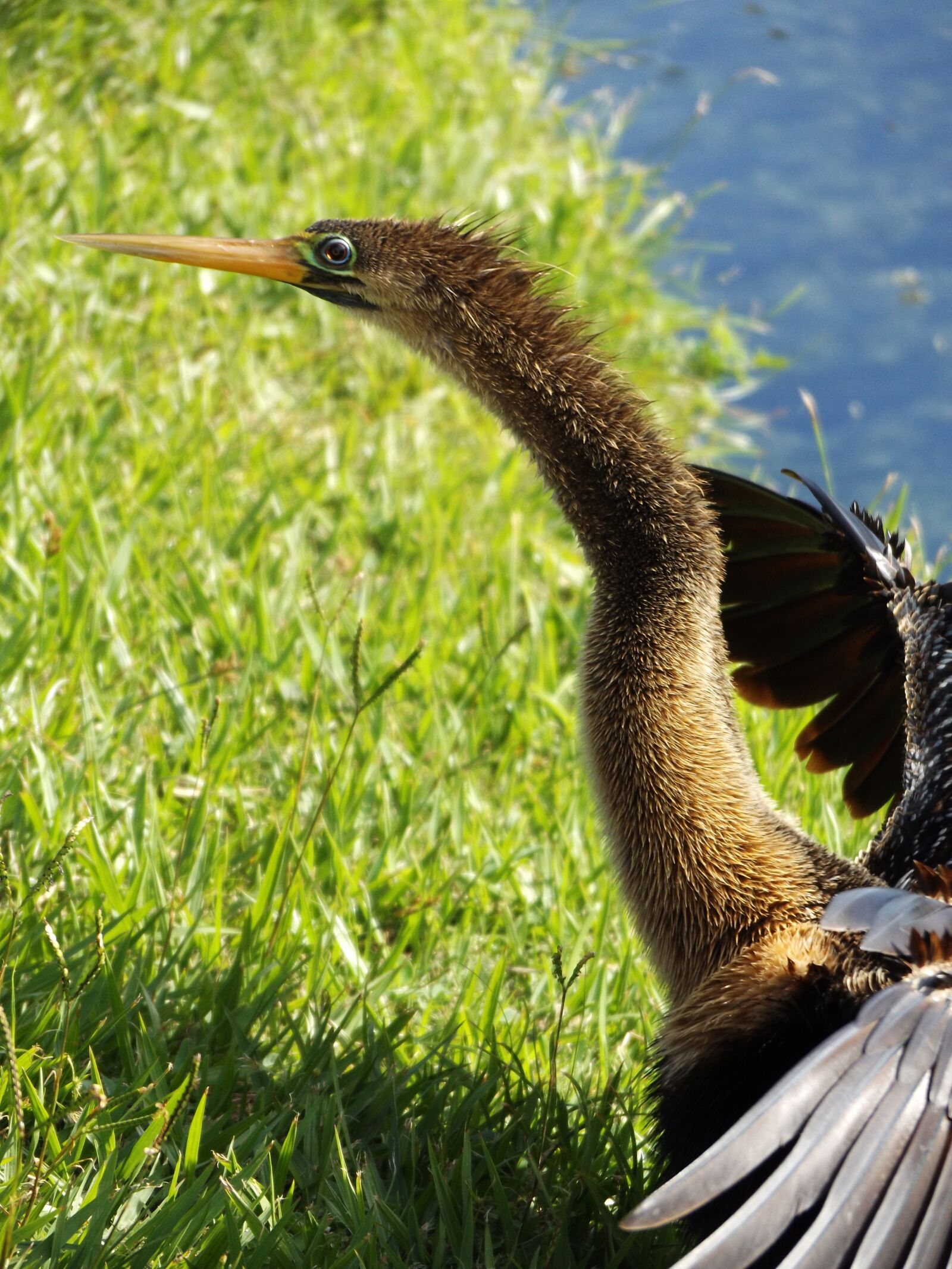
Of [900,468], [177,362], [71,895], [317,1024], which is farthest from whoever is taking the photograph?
[900,468]

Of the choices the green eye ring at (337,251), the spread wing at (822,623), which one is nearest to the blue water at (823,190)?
the spread wing at (822,623)

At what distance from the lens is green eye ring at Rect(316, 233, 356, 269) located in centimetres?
274

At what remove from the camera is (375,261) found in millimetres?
2705

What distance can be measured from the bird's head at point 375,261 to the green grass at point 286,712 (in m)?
0.24

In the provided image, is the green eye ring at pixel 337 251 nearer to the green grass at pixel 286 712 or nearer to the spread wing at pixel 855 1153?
Answer: the green grass at pixel 286 712

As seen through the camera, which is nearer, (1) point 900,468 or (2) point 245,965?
(2) point 245,965

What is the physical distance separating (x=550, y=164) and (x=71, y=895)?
4923 mm

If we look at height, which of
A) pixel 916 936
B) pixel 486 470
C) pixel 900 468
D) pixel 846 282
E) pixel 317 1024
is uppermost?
pixel 846 282

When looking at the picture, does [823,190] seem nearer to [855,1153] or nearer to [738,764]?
[738,764]

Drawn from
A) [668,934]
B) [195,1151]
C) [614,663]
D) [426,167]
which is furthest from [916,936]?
[426,167]

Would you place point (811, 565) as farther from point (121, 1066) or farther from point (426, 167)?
point (426, 167)

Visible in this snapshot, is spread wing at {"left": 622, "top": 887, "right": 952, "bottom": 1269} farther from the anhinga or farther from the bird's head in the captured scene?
the bird's head

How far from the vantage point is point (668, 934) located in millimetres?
2510

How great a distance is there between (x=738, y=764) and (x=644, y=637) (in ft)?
0.88
